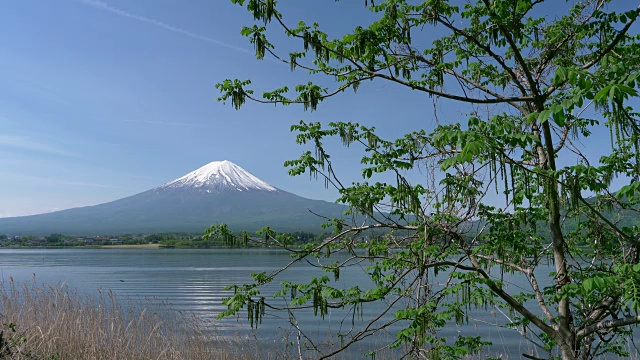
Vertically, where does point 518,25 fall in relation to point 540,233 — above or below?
above

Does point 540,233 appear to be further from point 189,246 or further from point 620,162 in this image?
point 189,246

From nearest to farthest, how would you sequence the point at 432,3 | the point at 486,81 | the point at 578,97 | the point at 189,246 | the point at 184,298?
1. the point at 578,97
2. the point at 432,3
3. the point at 486,81
4. the point at 184,298
5. the point at 189,246

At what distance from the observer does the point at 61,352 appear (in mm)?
9289

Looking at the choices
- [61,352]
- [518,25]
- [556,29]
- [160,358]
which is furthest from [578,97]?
[61,352]

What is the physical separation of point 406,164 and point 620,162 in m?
2.18

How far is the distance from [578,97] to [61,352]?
9764mm

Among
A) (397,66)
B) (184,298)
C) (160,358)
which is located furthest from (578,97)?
(184,298)

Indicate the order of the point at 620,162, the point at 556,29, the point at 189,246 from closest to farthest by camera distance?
the point at 620,162 < the point at 556,29 < the point at 189,246

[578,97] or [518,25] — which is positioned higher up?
[518,25]

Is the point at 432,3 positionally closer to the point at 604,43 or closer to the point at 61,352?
the point at 604,43

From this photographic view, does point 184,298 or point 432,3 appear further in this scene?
point 184,298

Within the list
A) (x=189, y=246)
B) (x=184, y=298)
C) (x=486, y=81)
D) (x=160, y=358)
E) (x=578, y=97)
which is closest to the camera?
(x=578, y=97)

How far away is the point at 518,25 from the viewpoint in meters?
4.78

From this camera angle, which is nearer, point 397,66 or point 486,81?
point 397,66
